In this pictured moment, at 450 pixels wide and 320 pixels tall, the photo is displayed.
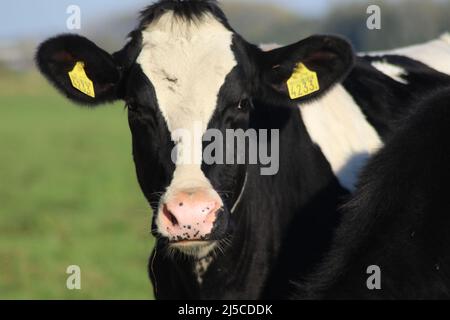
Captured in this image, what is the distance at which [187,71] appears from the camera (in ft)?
16.8

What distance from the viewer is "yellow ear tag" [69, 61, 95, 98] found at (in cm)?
557

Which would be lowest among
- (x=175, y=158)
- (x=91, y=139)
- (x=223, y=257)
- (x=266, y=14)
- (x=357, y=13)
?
(x=266, y=14)

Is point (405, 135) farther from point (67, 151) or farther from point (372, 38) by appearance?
point (372, 38)

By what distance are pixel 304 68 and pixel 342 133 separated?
1.77 feet

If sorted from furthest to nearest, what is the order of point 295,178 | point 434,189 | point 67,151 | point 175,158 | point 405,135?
point 67,151 < point 295,178 < point 175,158 < point 405,135 < point 434,189

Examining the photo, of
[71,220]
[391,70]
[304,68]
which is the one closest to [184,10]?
[304,68]

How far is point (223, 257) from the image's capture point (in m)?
5.46

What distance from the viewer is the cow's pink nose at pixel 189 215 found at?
4496 millimetres

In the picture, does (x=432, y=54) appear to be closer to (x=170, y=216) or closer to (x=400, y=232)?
(x=170, y=216)

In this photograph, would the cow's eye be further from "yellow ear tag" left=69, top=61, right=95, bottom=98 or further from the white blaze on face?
"yellow ear tag" left=69, top=61, right=95, bottom=98

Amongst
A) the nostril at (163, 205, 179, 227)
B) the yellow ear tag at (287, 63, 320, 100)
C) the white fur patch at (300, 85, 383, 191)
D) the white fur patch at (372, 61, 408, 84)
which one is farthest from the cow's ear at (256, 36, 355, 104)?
the nostril at (163, 205, 179, 227)

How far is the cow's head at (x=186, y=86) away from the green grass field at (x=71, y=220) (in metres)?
2.27
